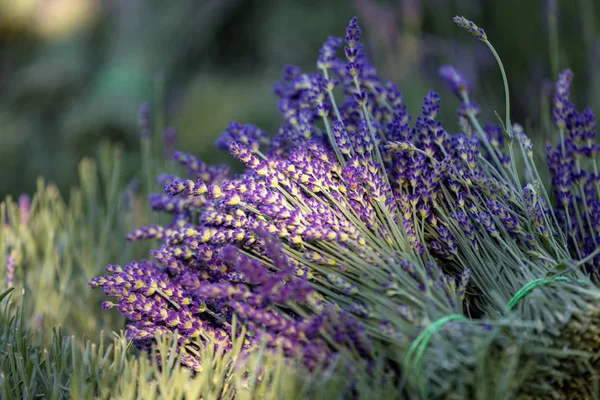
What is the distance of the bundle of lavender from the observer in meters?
0.66

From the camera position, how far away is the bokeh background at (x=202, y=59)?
80.4 inches

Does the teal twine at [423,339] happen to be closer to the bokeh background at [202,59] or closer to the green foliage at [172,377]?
the green foliage at [172,377]

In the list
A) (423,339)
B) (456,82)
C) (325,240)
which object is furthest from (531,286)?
(456,82)

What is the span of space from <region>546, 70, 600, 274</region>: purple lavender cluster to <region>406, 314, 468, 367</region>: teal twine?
1.06ft

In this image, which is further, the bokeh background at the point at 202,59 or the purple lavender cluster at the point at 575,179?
the bokeh background at the point at 202,59

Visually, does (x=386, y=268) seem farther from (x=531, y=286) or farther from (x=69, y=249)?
(x=69, y=249)

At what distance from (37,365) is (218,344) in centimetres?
26

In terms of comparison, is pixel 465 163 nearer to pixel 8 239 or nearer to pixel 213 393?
pixel 213 393

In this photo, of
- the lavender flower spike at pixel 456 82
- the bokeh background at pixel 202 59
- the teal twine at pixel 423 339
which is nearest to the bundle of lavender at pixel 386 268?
the teal twine at pixel 423 339

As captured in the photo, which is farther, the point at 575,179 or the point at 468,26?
the point at 575,179

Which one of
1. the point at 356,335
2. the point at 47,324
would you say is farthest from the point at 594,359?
the point at 47,324

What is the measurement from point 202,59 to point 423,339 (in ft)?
11.9

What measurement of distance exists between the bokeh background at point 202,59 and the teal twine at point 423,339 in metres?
1.25

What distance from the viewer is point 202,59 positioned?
396cm
